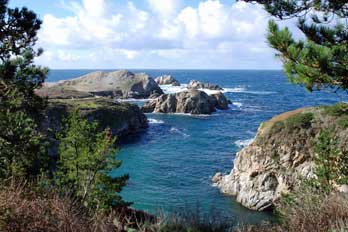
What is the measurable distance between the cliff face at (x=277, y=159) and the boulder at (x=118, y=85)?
6915cm

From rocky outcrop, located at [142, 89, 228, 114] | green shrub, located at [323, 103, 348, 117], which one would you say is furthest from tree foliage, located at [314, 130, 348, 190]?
rocky outcrop, located at [142, 89, 228, 114]

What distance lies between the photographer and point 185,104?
80.9m

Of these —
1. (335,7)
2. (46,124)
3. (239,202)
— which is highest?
(335,7)

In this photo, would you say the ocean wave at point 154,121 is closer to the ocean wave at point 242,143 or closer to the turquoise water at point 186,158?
Answer: the turquoise water at point 186,158

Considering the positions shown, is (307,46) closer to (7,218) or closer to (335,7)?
(335,7)

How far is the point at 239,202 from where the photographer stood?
1323 inches

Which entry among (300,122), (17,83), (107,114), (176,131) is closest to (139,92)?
(107,114)

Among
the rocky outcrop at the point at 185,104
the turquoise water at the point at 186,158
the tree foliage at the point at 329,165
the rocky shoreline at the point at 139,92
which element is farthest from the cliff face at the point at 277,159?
the rocky shoreline at the point at 139,92

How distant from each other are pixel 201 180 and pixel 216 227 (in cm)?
3136

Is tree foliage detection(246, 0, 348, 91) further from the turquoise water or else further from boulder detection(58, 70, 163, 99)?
boulder detection(58, 70, 163, 99)

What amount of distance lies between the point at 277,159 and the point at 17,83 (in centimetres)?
2454

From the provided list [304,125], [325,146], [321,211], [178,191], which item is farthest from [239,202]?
[321,211]

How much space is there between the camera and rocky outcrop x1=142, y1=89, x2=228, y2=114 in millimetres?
80562

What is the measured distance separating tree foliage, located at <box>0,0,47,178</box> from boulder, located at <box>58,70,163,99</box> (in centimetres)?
8431
